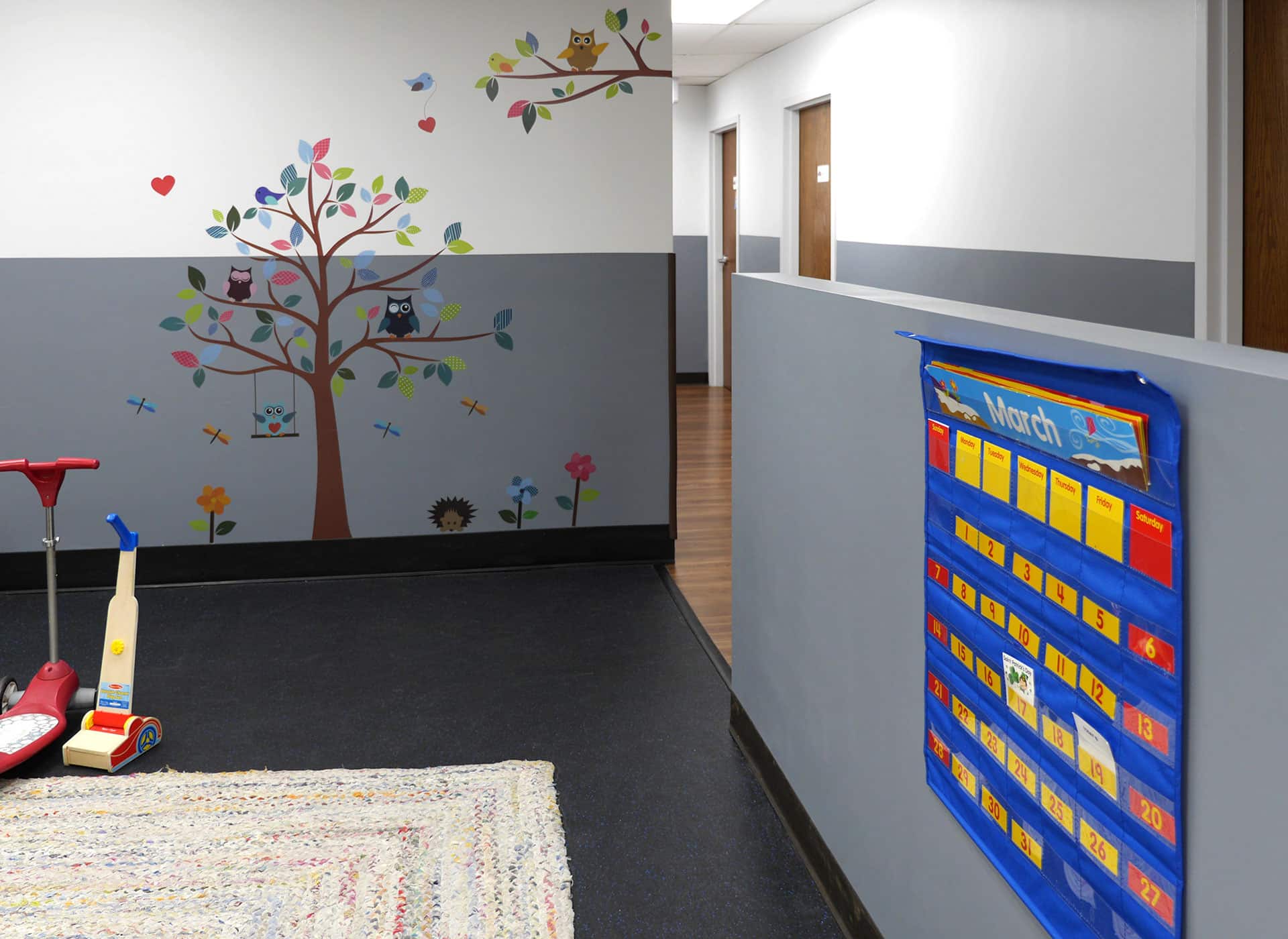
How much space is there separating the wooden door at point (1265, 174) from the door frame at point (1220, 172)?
0.02m

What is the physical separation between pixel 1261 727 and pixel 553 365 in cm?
367

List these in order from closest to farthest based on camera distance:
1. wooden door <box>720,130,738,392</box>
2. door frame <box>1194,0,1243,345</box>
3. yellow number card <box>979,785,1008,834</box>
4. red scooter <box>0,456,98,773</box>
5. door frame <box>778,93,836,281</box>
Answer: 1. yellow number card <box>979,785,1008,834</box>
2. red scooter <box>0,456,98,773</box>
3. door frame <box>1194,0,1243,345</box>
4. door frame <box>778,93,836,281</box>
5. wooden door <box>720,130,738,392</box>

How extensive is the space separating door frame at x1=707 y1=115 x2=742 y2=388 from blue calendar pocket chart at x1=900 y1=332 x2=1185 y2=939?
7689 mm

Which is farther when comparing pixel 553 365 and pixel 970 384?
pixel 553 365

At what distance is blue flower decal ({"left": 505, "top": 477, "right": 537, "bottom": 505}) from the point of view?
14.8 feet

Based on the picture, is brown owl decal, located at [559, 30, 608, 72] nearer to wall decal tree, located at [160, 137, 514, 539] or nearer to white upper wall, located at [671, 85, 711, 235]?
wall decal tree, located at [160, 137, 514, 539]

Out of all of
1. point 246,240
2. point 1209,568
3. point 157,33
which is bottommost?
point 1209,568

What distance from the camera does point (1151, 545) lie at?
1.08m

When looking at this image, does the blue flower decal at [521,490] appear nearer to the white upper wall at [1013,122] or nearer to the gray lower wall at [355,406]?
the gray lower wall at [355,406]

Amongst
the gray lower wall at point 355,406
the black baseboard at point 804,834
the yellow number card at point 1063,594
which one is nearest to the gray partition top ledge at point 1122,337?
the yellow number card at point 1063,594

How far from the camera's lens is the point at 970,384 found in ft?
4.74

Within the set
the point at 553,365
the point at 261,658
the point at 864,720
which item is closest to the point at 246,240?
the point at 553,365

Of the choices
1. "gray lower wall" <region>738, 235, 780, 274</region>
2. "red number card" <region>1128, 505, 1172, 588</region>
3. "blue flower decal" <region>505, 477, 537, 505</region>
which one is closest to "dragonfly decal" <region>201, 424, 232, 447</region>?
"blue flower decal" <region>505, 477, 537, 505</region>

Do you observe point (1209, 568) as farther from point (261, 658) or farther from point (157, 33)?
point (157, 33)
